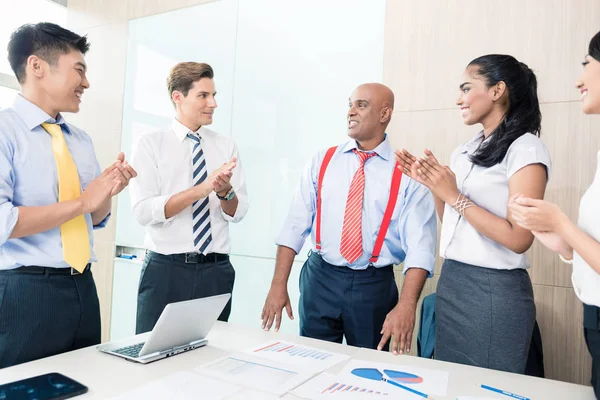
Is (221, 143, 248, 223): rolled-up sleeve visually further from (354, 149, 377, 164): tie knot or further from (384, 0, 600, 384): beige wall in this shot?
(384, 0, 600, 384): beige wall

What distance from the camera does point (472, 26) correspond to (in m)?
2.62

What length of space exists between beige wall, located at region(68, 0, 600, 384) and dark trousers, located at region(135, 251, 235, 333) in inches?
50.4

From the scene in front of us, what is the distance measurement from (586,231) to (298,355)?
89cm

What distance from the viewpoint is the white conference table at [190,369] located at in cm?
119

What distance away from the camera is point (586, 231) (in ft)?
4.09

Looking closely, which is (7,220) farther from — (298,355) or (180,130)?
(180,130)

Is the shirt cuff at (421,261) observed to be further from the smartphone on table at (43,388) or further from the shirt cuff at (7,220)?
the shirt cuff at (7,220)

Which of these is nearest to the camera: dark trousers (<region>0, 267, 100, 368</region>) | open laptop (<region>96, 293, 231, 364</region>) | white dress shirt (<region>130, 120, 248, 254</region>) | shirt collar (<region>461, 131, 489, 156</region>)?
open laptop (<region>96, 293, 231, 364</region>)

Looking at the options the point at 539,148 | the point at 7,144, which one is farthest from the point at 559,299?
the point at 7,144

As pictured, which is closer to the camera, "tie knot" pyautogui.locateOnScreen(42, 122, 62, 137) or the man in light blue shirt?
the man in light blue shirt

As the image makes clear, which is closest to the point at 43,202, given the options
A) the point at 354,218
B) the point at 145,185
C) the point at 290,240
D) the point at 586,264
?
the point at 145,185

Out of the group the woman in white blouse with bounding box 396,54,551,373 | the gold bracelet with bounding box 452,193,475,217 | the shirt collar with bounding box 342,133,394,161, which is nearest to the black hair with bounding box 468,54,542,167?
the woman in white blouse with bounding box 396,54,551,373

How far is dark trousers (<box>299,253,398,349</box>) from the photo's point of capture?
2.15 meters

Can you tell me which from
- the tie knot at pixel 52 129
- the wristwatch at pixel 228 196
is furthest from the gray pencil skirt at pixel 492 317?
the tie knot at pixel 52 129
